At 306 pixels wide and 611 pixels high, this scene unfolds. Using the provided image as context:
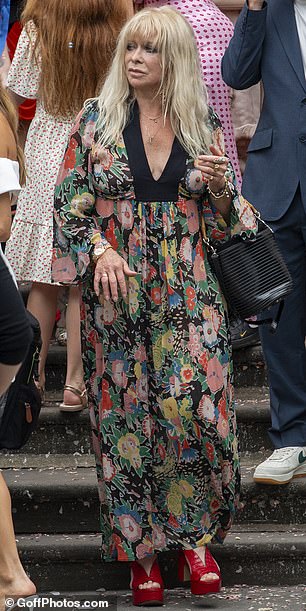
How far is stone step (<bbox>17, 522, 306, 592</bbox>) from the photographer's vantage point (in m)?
5.55

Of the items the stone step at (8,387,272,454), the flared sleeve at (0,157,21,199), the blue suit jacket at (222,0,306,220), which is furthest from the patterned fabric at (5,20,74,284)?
the flared sleeve at (0,157,21,199)

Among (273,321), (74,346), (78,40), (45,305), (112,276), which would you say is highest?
(78,40)

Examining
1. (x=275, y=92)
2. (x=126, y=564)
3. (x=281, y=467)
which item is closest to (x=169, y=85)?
(x=275, y=92)

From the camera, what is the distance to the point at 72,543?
5.58m

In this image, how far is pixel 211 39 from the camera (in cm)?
636

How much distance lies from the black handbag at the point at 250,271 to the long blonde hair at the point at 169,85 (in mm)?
339

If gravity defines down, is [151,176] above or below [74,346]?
above

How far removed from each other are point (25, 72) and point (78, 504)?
1.88m

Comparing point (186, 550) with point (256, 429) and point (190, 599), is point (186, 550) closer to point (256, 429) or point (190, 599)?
point (190, 599)

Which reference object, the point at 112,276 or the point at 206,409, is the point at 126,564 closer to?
the point at 206,409

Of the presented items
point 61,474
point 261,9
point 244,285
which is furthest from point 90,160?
point 61,474

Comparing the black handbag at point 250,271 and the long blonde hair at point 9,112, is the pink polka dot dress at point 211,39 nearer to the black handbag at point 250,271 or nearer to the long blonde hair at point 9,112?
the black handbag at point 250,271

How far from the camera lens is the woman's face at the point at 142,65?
517cm

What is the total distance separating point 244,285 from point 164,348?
1.23ft
